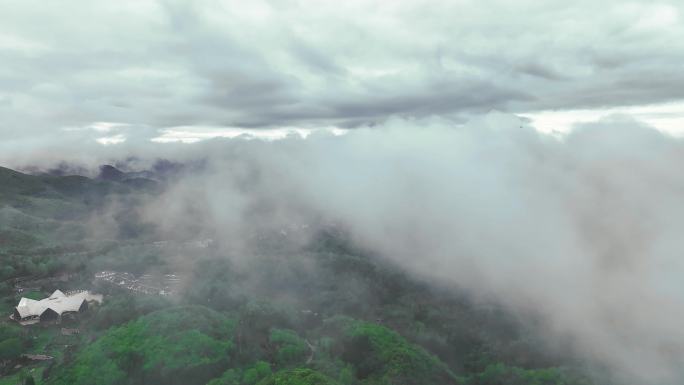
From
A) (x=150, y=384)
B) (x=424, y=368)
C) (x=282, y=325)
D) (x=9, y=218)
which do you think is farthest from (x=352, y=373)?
(x=9, y=218)

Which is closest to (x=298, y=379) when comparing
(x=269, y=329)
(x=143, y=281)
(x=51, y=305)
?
(x=269, y=329)

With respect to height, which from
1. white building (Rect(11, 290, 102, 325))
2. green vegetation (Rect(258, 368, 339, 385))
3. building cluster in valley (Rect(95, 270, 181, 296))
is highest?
green vegetation (Rect(258, 368, 339, 385))

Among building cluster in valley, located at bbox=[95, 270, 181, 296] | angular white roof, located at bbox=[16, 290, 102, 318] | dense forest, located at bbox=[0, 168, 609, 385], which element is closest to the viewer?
dense forest, located at bbox=[0, 168, 609, 385]

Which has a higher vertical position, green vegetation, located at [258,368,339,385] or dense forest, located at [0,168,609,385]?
green vegetation, located at [258,368,339,385]

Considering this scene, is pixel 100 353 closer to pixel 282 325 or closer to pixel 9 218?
pixel 282 325

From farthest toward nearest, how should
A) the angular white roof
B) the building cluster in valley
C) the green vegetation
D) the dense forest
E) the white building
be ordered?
the building cluster in valley
the angular white roof
the white building
the dense forest
the green vegetation

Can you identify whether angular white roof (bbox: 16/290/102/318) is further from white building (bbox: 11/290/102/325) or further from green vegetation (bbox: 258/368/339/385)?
green vegetation (bbox: 258/368/339/385)

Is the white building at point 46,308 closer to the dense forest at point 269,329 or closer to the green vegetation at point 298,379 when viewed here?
the dense forest at point 269,329

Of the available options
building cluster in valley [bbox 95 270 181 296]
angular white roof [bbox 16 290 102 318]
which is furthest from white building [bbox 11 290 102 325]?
building cluster in valley [bbox 95 270 181 296]
